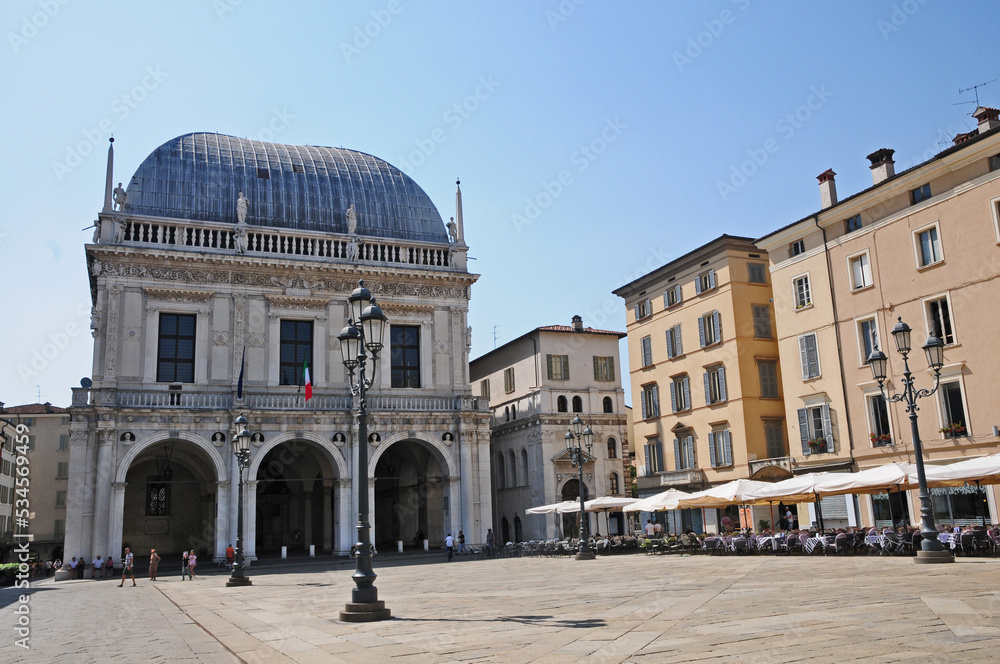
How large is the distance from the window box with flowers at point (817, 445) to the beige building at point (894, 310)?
6 cm

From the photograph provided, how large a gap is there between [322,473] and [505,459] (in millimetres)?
15085

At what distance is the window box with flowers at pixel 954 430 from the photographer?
28233mm

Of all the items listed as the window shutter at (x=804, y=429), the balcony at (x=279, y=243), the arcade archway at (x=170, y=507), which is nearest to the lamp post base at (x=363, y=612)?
the window shutter at (x=804, y=429)

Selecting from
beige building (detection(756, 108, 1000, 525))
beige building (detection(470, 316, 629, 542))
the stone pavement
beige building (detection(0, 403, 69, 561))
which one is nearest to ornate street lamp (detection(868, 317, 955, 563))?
the stone pavement

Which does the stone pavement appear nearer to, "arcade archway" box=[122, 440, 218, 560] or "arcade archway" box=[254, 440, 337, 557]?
"arcade archway" box=[122, 440, 218, 560]

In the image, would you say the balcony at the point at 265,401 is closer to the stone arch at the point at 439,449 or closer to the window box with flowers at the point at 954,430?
the stone arch at the point at 439,449

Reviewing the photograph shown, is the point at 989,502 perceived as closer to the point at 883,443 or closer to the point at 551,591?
the point at 883,443

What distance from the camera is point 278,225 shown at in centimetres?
4309

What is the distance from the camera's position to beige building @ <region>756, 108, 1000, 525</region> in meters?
27.9

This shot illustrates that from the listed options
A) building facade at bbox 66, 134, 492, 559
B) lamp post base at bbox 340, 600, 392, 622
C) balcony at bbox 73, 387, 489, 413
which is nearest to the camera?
lamp post base at bbox 340, 600, 392, 622

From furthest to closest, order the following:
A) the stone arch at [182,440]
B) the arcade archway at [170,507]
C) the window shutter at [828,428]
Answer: the arcade archway at [170,507]
the stone arch at [182,440]
the window shutter at [828,428]

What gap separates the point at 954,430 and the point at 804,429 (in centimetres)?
729

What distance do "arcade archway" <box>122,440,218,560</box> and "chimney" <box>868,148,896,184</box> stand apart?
34.7m

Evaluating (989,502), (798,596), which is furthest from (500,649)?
(989,502)
